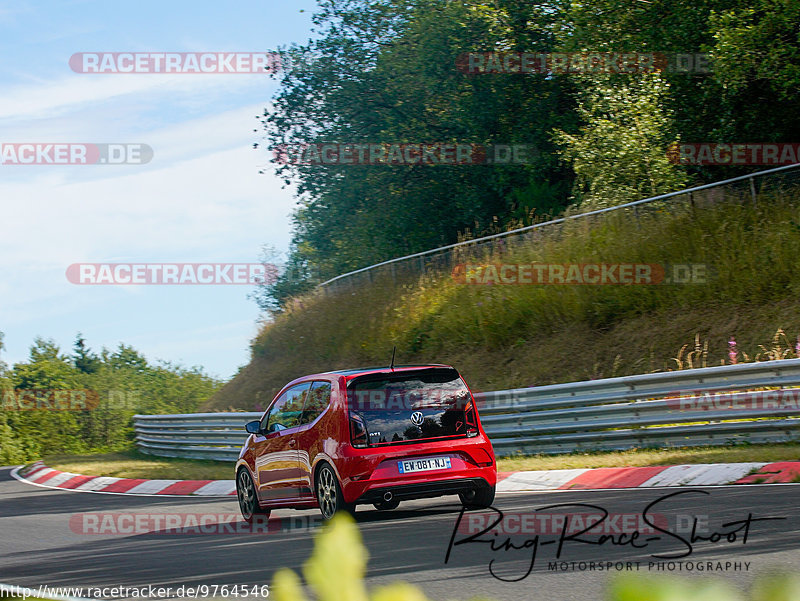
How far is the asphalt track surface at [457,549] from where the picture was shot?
20.1 feet

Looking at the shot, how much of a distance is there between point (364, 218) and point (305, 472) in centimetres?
2061

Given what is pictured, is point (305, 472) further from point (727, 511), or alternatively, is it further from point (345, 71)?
point (345, 71)

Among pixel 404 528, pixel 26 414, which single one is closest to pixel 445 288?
pixel 404 528

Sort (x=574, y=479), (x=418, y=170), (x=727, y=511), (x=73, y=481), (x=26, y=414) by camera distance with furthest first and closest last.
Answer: (x=26, y=414), (x=418, y=170), (x=73, y=481), (x=574, y=479), (x=727, y=511)

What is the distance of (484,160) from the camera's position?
26859mm

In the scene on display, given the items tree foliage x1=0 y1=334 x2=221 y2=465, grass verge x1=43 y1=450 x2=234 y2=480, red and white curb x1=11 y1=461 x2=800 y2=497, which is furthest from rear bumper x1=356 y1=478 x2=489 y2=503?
tree foliage x1=0 y1=334 x2=221 y2=465

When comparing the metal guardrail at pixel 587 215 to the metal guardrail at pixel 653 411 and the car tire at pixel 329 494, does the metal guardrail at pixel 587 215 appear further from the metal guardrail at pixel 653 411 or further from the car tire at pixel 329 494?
the car tire at pixel 329 494

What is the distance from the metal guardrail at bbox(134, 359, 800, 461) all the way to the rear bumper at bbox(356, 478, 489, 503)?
4.27 meters

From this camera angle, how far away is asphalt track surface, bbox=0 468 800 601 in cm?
611

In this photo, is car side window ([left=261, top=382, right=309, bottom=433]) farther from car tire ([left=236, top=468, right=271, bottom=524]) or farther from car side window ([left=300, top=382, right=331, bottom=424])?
→ car tire ([left=236, top=468, right=271, bottom=524])

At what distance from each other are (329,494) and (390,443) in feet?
2.87

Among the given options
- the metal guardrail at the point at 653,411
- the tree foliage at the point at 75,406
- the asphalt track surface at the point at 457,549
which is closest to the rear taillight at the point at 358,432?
the asphalt track surface at the point at 457,549

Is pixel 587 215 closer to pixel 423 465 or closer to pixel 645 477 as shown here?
pixel 645 477

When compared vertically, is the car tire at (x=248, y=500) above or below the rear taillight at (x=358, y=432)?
below
